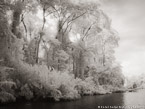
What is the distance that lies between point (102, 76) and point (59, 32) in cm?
1359

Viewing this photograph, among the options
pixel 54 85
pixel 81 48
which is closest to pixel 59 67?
pixel 81 48

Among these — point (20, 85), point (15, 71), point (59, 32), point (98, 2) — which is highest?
point (98, 2)

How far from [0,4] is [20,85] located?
6.77 m

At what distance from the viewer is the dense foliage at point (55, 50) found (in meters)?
16.1

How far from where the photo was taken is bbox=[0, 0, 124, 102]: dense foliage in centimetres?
1609

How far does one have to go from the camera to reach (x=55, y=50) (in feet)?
95.5

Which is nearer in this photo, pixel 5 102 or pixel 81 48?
pixel 5 102

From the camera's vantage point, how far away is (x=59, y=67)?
28266mm

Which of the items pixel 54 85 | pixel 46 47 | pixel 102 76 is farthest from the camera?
pixel 102 76

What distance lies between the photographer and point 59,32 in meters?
30.1

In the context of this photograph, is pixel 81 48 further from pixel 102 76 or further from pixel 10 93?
pixel 10 93

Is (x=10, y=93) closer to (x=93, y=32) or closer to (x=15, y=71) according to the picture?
(x=15, y=71)

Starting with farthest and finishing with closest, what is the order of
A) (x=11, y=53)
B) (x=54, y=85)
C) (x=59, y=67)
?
(x=59, y=67) < (x=54, y=85) < (x=11, y=53)

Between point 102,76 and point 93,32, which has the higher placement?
point 93,32
